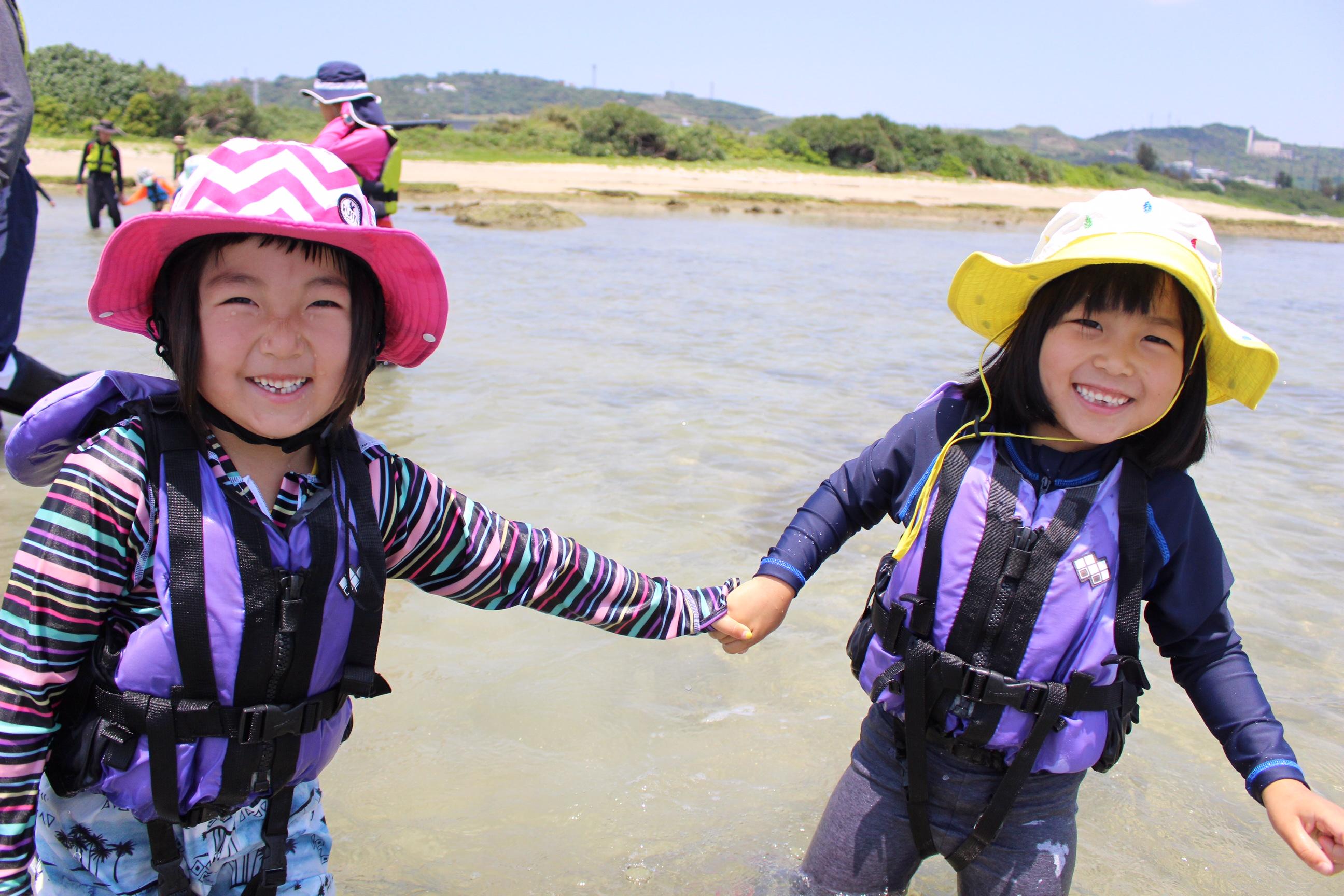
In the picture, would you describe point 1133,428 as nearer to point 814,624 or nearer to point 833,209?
point 814,624

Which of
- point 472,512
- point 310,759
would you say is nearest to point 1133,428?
point 472,512

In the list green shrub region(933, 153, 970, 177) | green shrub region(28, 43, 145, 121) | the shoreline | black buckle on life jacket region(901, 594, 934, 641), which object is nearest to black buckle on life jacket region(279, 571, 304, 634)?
black buckle on life jacket region(901, 594, 934, 641)

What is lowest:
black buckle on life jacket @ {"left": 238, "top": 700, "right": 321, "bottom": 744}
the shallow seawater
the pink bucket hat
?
the shallow seawater

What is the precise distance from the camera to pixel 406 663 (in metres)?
3.20

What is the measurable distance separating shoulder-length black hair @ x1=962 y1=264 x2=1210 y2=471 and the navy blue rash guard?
4 cm

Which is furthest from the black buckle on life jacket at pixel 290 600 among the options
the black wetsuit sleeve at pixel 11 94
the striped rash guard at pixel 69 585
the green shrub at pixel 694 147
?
the green shrub at pixel 694 147

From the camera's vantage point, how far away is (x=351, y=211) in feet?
4.93

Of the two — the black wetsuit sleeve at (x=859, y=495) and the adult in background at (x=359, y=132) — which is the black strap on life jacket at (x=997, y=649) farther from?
the adult in background at (x=359, y=132)

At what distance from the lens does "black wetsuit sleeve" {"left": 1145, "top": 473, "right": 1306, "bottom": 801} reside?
1.81 m

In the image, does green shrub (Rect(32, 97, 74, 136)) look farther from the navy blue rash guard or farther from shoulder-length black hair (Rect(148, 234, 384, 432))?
the navy blue rash guard

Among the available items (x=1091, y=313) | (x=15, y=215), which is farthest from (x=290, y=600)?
(x=15, y=215)

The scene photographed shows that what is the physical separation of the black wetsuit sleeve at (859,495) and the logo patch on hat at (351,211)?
1044mm

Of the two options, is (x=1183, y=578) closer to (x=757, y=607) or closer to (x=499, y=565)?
(x=757, y=607)

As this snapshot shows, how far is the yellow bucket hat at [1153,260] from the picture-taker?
1.77 metres
